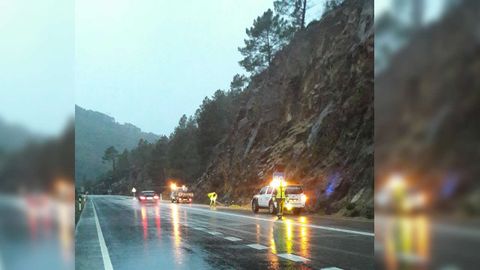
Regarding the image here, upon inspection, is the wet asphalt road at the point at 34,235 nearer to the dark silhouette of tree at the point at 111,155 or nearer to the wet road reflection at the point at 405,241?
the wet road reflection at the point at 405,241

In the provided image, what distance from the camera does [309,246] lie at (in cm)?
1276

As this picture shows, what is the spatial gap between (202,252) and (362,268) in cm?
426

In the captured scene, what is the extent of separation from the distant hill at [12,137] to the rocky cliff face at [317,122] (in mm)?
Answer: 22121

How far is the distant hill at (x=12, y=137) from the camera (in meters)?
2.51

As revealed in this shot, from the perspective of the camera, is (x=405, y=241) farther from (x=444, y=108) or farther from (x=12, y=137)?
(x=12, y=137)

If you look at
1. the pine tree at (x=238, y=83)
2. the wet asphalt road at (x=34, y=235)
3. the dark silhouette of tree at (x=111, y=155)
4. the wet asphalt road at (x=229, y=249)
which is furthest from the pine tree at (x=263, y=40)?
the dark silhouette of tree at (x=111, y=155)

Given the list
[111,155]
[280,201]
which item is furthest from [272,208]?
[111,155]

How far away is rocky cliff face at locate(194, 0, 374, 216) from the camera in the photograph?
1217 inches

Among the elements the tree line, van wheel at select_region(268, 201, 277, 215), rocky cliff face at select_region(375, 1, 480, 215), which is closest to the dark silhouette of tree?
the tree line

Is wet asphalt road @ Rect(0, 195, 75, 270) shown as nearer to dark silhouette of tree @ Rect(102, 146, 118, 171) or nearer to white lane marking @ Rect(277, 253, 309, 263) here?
white lane marking @ Rect(277, 253, 309, 263)

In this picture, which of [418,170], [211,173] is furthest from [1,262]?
[211,173]

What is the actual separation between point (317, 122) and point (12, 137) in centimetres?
3630

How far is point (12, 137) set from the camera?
2541 millimetres

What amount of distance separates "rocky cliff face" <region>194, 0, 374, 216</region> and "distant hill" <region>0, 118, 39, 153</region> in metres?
22.1
